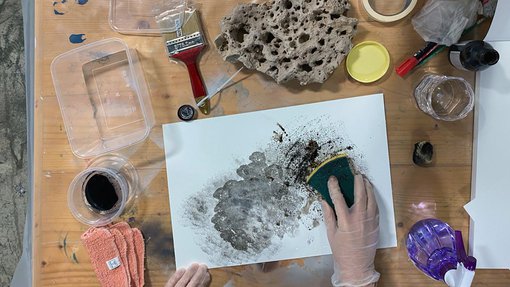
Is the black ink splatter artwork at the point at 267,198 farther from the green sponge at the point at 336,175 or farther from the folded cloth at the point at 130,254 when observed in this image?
the folded cloth at the point at 130,254

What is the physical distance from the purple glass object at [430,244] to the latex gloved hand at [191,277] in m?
0.40

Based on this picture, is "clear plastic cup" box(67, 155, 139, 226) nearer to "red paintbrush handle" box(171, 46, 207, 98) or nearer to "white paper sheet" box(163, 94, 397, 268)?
"white paper sheet" box(163, 94, 397, 268)

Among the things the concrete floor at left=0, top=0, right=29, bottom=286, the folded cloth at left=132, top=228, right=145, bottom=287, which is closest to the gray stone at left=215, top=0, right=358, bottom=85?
the folded cloth at left=132, top=228, right=145, bottom=287

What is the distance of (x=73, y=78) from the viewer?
859mm

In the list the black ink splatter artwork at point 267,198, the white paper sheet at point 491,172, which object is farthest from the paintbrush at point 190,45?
the white paper sheet at point 491,172

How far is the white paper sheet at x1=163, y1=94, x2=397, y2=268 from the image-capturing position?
0.85 meters

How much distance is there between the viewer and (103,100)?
2.83 ft

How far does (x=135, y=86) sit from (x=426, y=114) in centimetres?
57

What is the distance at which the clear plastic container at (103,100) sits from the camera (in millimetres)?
857

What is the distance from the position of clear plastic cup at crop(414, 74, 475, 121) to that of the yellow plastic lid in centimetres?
8

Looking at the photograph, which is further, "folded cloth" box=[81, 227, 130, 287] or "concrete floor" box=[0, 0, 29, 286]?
"concrete floor" box=[0, 0, 29, 286]

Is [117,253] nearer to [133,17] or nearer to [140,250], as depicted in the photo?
[140,250]

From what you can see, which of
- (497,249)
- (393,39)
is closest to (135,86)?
(393,39)

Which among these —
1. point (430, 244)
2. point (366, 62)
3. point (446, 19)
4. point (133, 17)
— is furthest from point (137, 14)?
point (430, 244)
